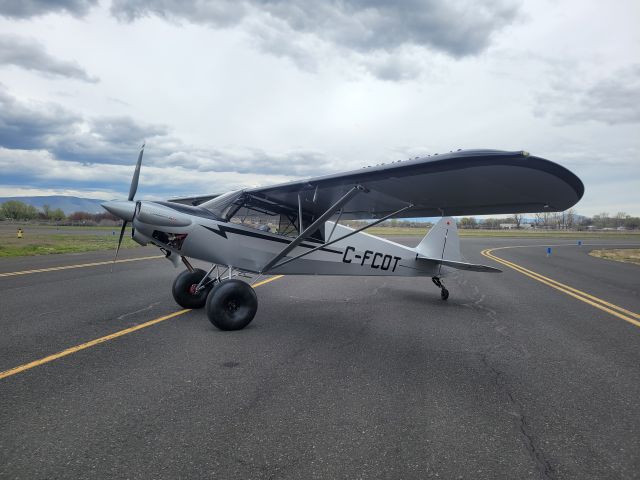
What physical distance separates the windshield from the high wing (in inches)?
7.4

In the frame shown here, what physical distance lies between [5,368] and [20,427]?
4.85 feet

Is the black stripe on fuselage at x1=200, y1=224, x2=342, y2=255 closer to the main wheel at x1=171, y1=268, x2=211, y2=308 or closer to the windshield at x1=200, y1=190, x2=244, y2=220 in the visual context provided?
the windshield at x1=200, y1=190, x2=244, y2=220

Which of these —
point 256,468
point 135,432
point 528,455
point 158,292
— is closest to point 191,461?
point 256,468

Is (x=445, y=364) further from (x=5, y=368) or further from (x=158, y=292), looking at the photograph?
(x=158, y=292)

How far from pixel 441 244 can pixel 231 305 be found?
17.4ft

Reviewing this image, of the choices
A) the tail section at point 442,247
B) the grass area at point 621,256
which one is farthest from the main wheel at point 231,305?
the grass area at point 621,256

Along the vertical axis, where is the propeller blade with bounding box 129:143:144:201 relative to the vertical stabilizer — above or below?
above

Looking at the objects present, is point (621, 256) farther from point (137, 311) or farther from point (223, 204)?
point (137, 311)

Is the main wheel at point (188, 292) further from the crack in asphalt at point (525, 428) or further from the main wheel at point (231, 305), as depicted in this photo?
the crack in asphalt at point (525, 428)

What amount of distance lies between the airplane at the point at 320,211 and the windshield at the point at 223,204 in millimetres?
17

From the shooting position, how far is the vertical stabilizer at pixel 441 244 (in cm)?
884

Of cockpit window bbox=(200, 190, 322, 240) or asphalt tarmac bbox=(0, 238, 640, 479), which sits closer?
asphalt tarmac bbox=(0, 238, 640, 479)

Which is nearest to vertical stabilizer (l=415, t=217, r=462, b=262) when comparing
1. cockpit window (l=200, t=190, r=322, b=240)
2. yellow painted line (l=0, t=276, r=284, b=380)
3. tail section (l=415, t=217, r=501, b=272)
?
tail section (l=415, t=217, r=501, b=272)

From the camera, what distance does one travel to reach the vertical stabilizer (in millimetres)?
8836
